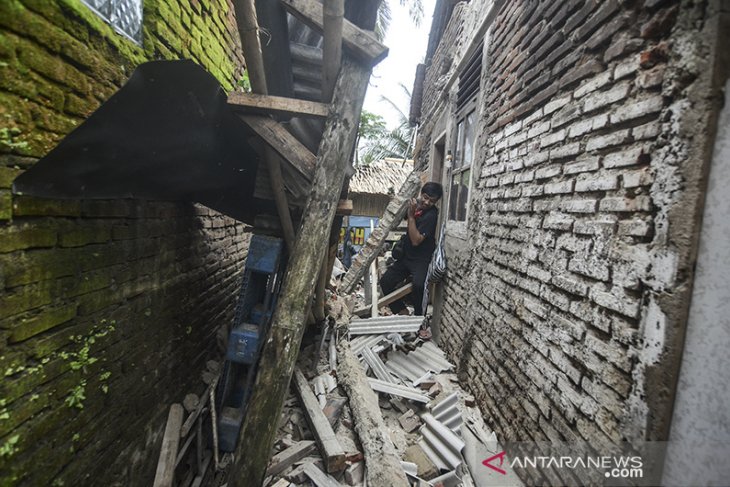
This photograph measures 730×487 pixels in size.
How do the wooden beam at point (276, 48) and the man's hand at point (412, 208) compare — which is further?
the man's hand at point (412, 208)

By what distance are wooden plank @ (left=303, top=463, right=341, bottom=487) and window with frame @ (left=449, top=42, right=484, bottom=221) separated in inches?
121

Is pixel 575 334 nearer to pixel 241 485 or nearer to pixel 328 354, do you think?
pixel 241 485

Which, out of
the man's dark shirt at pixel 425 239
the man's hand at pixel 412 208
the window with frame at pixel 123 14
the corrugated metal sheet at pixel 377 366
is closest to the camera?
the window with frame at pixel 123 14

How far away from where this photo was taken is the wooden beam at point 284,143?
194 centimetres

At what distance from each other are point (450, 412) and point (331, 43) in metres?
2.95

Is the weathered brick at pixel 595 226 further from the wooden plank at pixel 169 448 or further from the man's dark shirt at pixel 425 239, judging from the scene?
the man's dark shirt at pixel 425 239

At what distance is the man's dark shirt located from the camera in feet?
16.5

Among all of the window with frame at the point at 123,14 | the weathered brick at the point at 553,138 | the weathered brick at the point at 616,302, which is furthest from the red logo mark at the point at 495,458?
the window with frame at the point at 123,14

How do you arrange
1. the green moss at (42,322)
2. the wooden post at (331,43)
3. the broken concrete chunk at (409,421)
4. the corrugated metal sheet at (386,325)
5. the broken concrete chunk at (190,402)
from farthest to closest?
the corrugated metal sheet at (386,325)
the broken concrete chunk at (409,421)
the broken concrete chunk at (190,402)
the wooden post at (331,43)
the green moss at (42,322)

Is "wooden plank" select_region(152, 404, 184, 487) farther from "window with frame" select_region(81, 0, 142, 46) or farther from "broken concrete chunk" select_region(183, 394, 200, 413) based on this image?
"window with frame" select_region(81, 0, 142, 46)

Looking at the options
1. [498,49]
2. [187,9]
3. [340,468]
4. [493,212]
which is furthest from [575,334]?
[187,9]

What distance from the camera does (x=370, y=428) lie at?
250 cm

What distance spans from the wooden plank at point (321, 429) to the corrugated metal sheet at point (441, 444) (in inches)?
28.3

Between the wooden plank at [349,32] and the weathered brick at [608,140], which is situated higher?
the wooden plank at [349,32]
